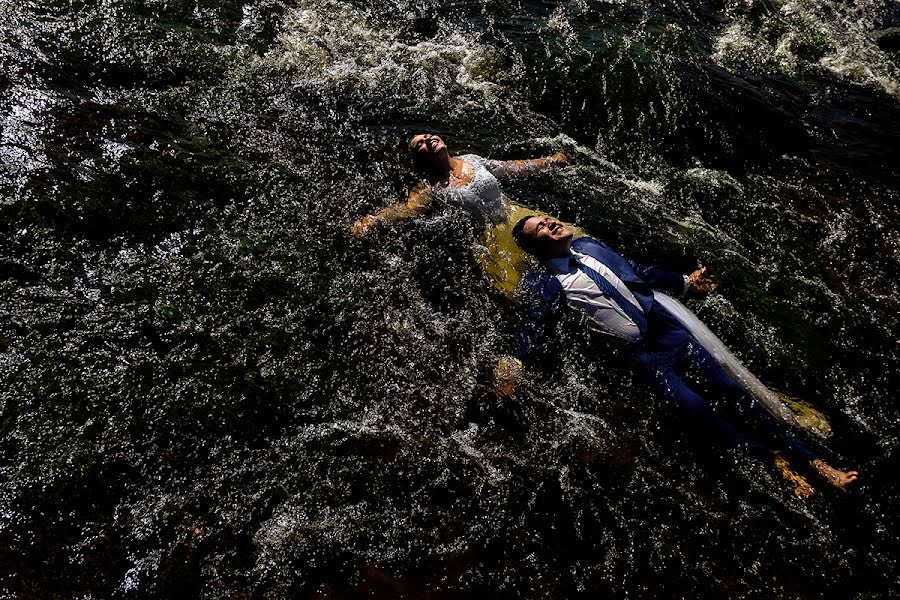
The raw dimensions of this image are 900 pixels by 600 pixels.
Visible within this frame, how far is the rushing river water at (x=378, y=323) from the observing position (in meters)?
3.69

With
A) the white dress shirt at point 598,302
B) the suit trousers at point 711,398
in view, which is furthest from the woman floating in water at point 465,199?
the suit trousers at point 711,398

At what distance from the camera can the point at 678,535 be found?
13.2 feet

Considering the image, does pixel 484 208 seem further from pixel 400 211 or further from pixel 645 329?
pixel 645 329

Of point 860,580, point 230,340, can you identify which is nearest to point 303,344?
point 230,340

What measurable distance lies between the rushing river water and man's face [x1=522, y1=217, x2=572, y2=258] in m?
0.66

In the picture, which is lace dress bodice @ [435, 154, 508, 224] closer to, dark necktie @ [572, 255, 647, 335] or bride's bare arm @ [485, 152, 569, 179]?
bride's bare arm @ [485, 152, 569, 179]

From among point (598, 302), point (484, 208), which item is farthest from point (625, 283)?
point (484, 208)

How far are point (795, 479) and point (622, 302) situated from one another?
1.94m

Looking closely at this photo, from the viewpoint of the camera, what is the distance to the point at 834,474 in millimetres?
4289

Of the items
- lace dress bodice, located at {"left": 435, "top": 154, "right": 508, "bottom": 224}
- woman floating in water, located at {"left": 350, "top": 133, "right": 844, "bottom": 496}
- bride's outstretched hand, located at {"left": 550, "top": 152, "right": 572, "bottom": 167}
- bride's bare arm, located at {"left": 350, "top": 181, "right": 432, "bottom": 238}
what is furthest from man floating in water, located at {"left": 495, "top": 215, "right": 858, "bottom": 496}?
bride's outstretched hand, located at {"left": 550, "top": 152, "right": 572, "bottom": 167}

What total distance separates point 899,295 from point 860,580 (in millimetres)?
3302

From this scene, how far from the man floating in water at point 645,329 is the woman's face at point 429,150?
1161mm

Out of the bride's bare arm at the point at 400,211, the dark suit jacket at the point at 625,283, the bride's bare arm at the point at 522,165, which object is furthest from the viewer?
the bride's bare arm at the point at 522,165

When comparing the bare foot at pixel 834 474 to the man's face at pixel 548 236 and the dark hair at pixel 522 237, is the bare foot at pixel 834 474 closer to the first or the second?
the man's face at pixel 548 236
